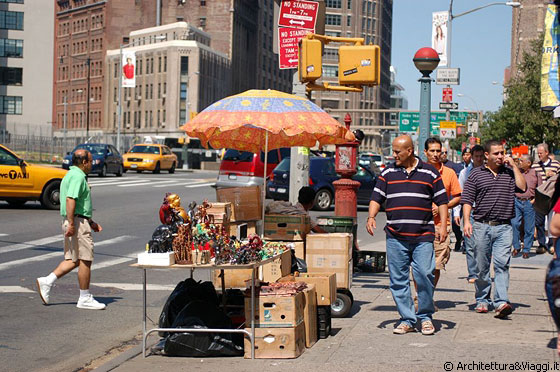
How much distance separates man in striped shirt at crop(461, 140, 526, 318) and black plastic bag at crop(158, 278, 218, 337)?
2.80 metres

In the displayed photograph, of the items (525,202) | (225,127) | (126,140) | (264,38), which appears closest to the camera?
(225,127)

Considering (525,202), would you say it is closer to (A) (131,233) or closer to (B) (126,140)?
(A) (131,233)

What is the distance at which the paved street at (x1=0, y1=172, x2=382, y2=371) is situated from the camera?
26.8 ft

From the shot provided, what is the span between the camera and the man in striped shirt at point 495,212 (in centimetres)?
919

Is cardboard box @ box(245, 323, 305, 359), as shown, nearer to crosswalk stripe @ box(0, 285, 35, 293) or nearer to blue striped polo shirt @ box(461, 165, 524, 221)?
blue striped polo shirt @ box(461, 165, 524, 221)

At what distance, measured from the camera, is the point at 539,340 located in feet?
26.1

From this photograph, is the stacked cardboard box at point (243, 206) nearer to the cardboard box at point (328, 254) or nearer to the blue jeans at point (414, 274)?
the cardboard box at point (328, 254)

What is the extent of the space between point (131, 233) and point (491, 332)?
11546 millimetres

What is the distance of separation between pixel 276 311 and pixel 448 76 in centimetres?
1493

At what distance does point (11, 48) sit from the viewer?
8925 cm

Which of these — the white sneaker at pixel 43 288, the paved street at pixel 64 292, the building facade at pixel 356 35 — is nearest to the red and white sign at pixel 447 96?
the paved street at pixel 64 292

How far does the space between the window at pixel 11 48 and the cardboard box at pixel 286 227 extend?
84471 mm

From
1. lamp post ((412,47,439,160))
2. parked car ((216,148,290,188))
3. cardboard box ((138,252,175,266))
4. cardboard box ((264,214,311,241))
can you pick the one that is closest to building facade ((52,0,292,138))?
parked car ((216,148,290,188))

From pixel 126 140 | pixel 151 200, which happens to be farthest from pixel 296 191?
pixel 126 140
